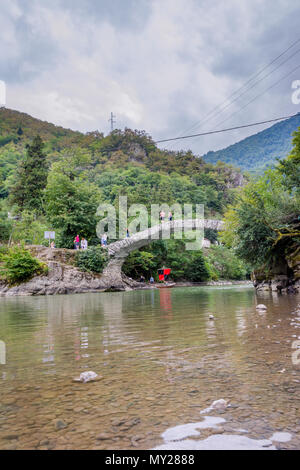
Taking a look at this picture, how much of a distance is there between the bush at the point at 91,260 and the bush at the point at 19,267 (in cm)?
282

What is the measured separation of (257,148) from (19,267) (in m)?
179

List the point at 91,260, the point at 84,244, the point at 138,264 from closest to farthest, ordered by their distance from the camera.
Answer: the point at 91,260, the point at 84,244, the point at 138,264

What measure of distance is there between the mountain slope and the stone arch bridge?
14276 centimetres

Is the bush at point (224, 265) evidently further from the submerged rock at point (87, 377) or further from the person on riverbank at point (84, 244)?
the submerged rock at point (87, 377)

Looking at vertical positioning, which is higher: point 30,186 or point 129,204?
point 30,186

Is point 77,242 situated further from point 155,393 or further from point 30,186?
point 155,393

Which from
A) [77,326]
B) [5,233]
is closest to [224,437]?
[77,326]

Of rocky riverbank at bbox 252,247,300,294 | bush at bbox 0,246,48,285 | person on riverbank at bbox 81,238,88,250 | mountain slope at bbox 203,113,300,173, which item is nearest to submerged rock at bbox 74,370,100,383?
rocky riverbank at bbox 252,247,300,294

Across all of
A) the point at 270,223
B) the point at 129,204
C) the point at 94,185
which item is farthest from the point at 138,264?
the point at 270,223

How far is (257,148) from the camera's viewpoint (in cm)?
17862

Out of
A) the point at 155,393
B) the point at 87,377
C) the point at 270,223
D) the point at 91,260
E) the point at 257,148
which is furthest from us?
the point at 257,148

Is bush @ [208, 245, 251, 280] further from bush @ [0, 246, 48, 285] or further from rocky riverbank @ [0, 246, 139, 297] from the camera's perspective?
bush @ [0, 246, 48, 285]

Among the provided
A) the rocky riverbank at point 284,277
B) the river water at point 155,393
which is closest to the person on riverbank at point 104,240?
the rocky riverbank at point 284,277

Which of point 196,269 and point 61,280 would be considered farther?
point 196,269
